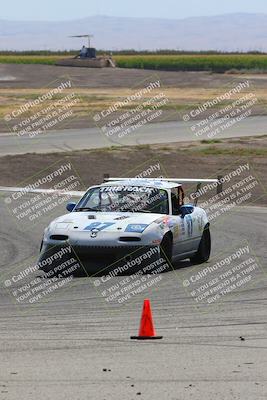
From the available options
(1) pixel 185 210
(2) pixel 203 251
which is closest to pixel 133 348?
(1) pixel 185 210

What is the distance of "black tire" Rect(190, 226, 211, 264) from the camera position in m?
17.4

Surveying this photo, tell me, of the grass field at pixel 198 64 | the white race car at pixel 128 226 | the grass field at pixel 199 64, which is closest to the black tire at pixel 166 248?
the white race car at pixel 128 226

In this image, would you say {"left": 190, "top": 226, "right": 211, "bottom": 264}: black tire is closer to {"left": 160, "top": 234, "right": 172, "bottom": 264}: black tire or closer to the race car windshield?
the race car windshield

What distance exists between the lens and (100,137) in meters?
44.5

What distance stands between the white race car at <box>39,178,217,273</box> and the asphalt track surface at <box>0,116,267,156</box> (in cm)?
2256

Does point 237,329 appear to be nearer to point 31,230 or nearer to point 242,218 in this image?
point 31,230

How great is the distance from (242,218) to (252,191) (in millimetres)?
Result: 5823

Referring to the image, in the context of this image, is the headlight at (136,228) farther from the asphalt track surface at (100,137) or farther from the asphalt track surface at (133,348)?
the asphalt track surface at (100,137)

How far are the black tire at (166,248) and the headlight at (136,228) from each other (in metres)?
0.37

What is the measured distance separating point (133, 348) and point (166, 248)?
6120mm

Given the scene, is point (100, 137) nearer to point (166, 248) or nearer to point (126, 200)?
point (126, 200)

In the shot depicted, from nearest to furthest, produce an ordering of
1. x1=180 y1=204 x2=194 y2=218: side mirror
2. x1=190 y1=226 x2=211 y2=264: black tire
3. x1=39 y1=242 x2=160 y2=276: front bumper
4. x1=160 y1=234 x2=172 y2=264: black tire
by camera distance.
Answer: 1. x1=39 y1=242 x2=160 y2=276: front bumper
2. x1=160 y1=234 x2=172 y2=264: black tire
3. x1=180 y1=204 x2=194 y2=218: side mirror
4. x1=190 y1=226 x2=211 y2=264: black tire

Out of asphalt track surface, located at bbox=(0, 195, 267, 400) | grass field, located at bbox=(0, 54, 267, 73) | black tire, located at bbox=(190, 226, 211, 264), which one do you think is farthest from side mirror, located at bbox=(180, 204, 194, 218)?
grass field, located at bbox=(0, 54, 267, 73)

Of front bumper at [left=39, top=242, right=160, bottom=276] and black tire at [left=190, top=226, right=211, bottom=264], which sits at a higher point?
front bumper at [left=39, top=242, right=160, bottom=276]
